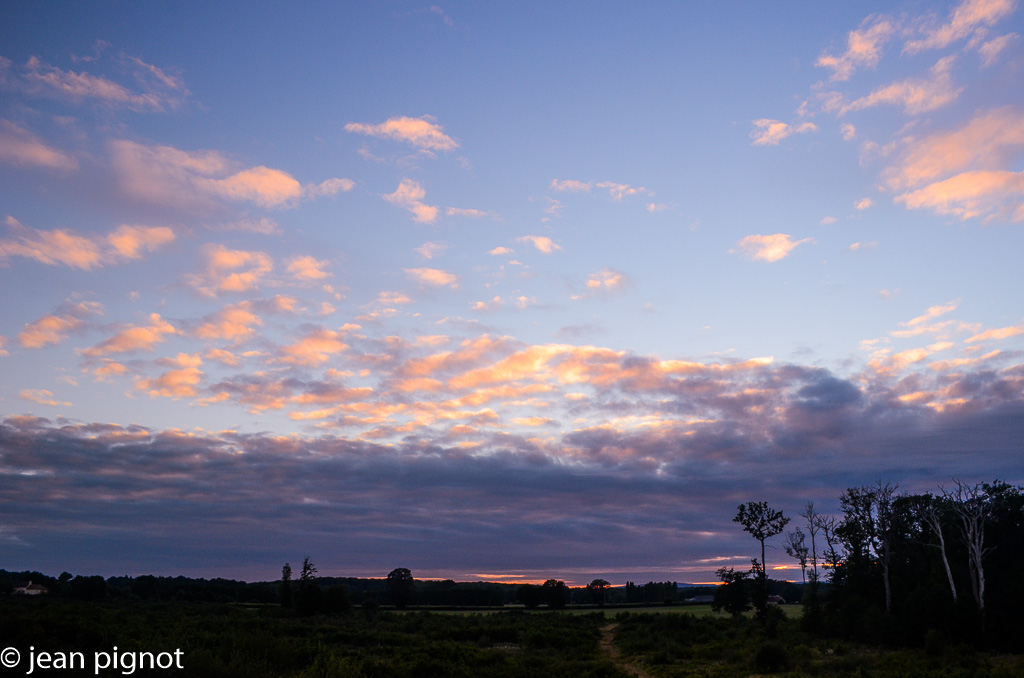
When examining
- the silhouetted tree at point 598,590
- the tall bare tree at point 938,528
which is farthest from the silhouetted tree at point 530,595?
the tall bare tree at point 938,528

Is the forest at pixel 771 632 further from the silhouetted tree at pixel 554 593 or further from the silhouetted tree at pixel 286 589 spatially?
the silhouetted tree at pixel 554 593

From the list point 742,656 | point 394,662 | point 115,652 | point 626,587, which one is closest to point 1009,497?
point 742,656

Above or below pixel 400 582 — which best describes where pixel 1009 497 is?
above

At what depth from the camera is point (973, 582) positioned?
32688 mm

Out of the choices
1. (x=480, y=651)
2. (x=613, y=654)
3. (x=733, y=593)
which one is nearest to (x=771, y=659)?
(x=613, y=654)

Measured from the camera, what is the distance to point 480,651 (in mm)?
36250

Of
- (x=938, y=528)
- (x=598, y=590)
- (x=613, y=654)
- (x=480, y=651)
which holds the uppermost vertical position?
(x=938, y=528)

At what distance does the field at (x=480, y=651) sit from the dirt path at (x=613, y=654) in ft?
0.37

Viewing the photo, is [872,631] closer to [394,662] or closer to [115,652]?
[394,662]

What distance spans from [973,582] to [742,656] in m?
12.2

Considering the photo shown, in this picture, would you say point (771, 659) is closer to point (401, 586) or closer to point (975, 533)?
point (975, 533)

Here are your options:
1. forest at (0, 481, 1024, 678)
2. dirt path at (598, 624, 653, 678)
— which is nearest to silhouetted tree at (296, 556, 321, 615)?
forest at (0, 481, 1024, 678)

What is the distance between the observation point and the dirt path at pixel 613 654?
32616 mm

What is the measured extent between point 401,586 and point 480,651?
78.6m
